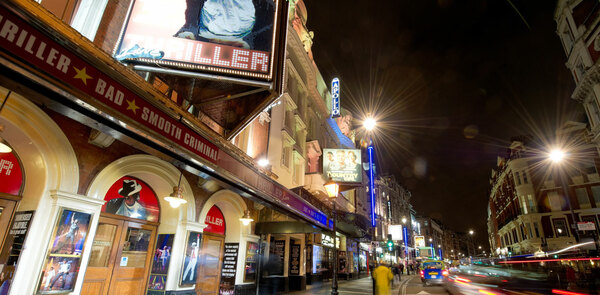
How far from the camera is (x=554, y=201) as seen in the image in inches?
1619

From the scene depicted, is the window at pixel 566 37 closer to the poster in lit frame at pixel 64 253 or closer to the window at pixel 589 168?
the window at pixel 589 168

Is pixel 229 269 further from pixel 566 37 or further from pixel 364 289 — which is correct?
pixel 566 37

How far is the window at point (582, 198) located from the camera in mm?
37594

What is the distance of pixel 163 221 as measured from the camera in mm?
8766

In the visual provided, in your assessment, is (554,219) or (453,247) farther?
(453,247)

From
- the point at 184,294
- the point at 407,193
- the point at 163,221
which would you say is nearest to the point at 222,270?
the point at 184,294

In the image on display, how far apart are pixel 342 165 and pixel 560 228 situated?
38.9m

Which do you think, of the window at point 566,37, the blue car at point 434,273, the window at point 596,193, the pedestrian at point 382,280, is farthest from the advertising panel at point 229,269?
the window at point 596,193

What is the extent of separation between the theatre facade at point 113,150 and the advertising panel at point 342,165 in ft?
34.4

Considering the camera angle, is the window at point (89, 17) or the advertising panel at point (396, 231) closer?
the window at point (89, 17)

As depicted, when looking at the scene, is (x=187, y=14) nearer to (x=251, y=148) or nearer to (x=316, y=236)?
(x=251, y=148)

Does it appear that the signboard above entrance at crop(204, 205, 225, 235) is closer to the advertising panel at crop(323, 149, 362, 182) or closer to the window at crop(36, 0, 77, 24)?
the window at crop(36, 0, 77, 24)

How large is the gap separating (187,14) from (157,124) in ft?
11.0

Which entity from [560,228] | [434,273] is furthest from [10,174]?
[560,228]
